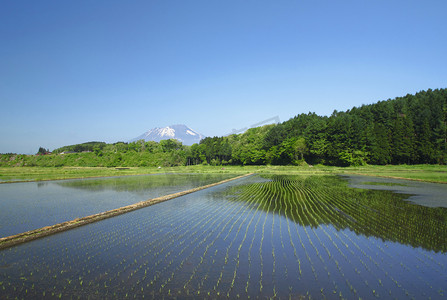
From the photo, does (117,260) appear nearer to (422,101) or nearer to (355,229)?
(355,229)

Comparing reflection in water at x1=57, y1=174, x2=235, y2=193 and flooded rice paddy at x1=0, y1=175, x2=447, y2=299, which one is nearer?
flooded rice paddy at x1=0, y1=175, x2=447, y2=299

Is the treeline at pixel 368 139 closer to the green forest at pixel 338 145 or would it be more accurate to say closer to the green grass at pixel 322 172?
the green forest at pixel 338 145

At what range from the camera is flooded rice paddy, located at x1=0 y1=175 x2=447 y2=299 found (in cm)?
441

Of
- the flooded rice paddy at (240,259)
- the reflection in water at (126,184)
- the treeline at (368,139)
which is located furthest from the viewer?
the treeline at (368,139)

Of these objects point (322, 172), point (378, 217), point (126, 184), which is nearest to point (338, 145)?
point (322, 172)

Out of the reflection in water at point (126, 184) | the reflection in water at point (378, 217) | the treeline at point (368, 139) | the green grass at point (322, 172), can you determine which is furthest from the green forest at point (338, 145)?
the reflection in water at point (378, 217)

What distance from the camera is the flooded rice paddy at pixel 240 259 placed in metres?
4.41

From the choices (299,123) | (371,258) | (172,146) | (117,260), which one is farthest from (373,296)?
(172,146)

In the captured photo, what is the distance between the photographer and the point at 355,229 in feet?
27.1

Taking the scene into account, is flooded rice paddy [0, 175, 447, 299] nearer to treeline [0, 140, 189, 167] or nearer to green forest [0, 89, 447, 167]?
green forest [0, 89, 447, 167]

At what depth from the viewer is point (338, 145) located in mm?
50094

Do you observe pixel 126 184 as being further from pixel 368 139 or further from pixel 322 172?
pixel 368 139

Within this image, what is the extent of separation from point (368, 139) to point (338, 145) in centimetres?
589

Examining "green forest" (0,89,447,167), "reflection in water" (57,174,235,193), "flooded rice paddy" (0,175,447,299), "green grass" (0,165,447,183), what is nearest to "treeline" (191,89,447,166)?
"green forest" (0,89,447,167)
